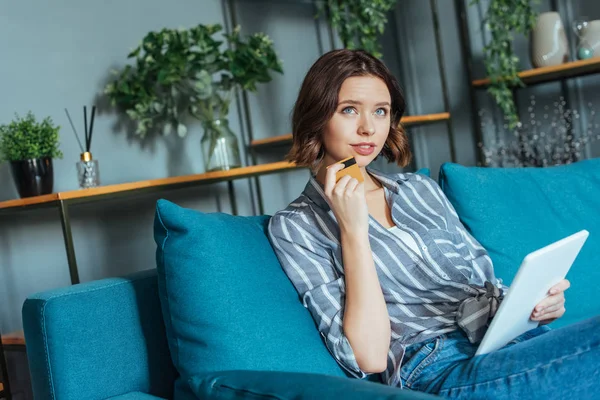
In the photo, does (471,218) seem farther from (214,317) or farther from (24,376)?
(24,376)

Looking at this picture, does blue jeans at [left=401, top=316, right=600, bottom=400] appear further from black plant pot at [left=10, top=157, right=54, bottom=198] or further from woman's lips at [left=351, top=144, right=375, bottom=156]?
black plant pot at [left=10, top=157, right=54, bottom=198]

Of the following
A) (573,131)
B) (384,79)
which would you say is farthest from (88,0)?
(573,131)

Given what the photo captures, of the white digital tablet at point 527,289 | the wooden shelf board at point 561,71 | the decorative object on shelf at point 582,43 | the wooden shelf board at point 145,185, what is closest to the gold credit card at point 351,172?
the white digital tablet at point 527,289

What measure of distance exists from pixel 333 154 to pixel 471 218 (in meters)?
0.44

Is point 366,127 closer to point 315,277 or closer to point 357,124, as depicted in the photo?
point 357,124

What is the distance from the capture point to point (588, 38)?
3.30 metres

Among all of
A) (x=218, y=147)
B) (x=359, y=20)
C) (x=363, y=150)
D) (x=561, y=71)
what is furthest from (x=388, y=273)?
(x=561, y=71)

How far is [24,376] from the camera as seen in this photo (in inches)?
93.4

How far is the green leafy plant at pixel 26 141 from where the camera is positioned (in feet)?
6.95

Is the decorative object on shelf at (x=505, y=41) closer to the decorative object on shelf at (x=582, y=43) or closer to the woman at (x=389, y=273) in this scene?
the decorative object on shelf at (x=582, y=43)

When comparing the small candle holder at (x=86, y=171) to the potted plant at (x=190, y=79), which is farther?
the potted plant at (x=190, y=79)

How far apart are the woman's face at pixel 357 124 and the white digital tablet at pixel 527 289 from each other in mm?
455

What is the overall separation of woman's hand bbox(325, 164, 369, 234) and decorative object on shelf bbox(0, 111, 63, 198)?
3.22 feet

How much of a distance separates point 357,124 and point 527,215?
59 centimetres
